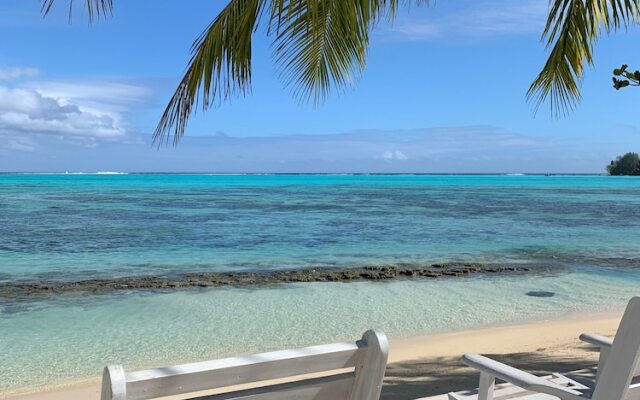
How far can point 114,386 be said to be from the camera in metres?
1.41

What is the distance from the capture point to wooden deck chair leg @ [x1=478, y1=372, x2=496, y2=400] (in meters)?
2.65

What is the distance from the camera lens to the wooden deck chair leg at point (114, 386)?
1.41m

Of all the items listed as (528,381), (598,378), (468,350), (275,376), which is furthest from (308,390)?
(468,350)

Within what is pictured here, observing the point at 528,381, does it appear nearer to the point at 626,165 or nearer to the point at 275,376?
the point at 275,376

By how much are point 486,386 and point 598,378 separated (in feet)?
1.97

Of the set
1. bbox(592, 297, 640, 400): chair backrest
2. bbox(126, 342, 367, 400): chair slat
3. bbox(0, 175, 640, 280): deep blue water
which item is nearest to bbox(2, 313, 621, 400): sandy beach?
bbox(592, 297, 640, 400): chair backrest

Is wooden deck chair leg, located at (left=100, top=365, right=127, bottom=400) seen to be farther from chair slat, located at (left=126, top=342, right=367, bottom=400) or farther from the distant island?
the distant island

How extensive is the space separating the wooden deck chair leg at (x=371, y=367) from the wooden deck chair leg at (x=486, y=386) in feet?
3.34

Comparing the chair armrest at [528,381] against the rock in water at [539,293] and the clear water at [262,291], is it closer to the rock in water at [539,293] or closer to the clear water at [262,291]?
the clear water at [262,291]

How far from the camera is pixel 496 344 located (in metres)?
6.53

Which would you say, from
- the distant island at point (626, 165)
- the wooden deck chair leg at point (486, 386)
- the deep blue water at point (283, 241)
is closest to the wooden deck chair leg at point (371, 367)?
the wooden deck chair leg at point (486, 386)

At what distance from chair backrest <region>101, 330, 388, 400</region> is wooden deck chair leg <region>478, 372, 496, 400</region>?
1021 millimetres

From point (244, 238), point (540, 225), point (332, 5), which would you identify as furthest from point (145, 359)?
point (540, 225)

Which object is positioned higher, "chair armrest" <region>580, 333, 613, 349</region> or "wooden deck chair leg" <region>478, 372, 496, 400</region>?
"chair armrest" <region>580, 333, 613, 349</region>
